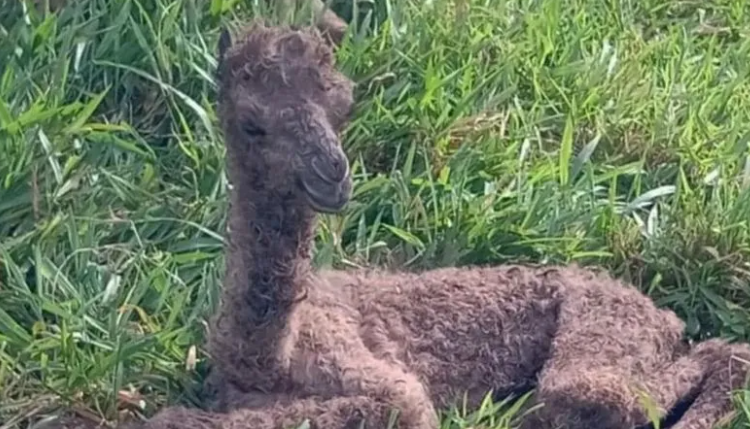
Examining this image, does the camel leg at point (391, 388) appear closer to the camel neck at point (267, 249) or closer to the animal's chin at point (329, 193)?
the camel neck at point (267, 249)

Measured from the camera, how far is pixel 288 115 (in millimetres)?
3668

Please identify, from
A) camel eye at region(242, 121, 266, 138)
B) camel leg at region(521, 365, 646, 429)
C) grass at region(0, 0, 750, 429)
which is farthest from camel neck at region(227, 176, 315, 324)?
camel leg at region(521, 365, 646, 429)

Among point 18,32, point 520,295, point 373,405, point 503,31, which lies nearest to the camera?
point 373,405

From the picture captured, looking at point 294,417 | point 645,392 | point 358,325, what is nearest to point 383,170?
point 358,325

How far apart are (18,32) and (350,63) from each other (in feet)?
3.17

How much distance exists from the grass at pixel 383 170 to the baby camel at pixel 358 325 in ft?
0.52

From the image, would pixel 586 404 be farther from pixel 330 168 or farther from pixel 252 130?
pixel 252 130

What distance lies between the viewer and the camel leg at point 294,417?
12.2 feet

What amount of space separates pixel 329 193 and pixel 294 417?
19.2 inches

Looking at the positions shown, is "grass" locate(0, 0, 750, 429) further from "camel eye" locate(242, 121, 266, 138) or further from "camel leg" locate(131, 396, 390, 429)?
"camel eye" locate(242, 121, 266, 138)

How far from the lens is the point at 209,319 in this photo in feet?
13.7

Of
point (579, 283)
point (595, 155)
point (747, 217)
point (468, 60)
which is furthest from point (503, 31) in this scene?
point (579, 283)

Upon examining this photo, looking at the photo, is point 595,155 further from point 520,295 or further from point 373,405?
point 373,405

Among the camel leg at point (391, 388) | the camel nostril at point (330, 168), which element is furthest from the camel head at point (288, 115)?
the camel leg at point (391, 388)
